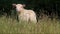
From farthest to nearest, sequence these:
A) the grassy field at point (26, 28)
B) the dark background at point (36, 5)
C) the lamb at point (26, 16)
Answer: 1. the dark background at point (36, 5)
2. the lamb at point (26, 16)
3. the grassy field at point (26, 28)

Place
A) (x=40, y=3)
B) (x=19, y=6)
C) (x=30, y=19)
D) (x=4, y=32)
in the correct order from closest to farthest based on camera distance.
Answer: (x=4, y=32), (x=30, y=19), (x=19, y=6), (x=40, y=3)

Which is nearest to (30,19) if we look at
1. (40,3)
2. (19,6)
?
(19,6)

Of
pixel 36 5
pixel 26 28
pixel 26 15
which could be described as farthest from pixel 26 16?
pixel 36 5

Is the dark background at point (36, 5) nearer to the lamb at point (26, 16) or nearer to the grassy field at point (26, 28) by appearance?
the lamb at point (26, 16)

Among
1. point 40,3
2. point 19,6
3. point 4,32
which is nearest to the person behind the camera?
point 4,32

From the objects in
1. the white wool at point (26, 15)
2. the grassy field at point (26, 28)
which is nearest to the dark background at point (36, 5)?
the white wool at point (26, 15)

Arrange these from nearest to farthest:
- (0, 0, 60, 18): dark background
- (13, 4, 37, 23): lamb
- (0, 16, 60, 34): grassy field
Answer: (0, 16, 60, 34): grassy field, (13, 4, 37, 23): lamb, (0, 0, 60, 18): dark background

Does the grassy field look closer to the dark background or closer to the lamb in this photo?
the lamb

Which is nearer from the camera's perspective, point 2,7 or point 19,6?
point 19,6

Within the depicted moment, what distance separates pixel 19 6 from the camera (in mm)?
11930

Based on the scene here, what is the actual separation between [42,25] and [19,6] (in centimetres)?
235

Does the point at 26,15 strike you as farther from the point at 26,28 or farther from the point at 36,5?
the point at 36,5

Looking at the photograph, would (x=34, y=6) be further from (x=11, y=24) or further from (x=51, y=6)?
(x=11, y=24)

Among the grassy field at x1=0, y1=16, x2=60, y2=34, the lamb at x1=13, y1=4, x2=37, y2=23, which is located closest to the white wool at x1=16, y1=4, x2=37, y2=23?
the lamb at x1=13, y1=4, x2=37, y2=23
